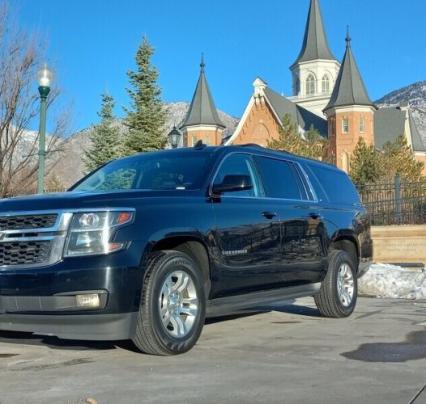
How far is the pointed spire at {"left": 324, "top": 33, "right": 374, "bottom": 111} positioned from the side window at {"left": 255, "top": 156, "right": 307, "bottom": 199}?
55714mm

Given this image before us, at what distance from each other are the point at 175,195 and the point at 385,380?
232 centimetres

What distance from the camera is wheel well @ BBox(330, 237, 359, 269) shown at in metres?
8.48

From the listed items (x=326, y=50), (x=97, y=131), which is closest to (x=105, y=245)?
(x=97, y=131)

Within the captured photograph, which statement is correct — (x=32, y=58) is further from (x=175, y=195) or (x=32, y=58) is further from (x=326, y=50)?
(x=326, y=50)

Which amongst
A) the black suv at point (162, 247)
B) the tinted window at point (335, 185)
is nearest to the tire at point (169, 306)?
the black suv at point (162, 247)

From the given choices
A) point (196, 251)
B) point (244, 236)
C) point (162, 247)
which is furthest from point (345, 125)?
point (162, 247)

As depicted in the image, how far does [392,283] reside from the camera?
11.0m

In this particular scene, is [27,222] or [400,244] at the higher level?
[27,222]

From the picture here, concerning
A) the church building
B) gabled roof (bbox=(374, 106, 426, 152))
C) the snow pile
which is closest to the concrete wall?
the snow pile

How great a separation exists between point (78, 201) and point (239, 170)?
81.1 inches

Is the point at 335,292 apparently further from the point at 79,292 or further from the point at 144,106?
the point at 144,106

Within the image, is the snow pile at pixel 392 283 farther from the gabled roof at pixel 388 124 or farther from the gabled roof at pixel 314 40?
the gabled roof at pixel 314 40

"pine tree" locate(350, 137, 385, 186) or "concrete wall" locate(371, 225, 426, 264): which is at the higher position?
"pine tree" locate(350, 137, 385, 186)

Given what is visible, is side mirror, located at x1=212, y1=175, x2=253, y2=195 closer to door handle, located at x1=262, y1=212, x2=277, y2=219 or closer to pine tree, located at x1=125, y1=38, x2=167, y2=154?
door handle, located at x1=262, y1=212, x2=277, y2=219
